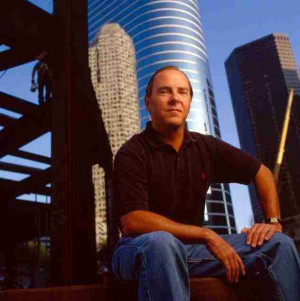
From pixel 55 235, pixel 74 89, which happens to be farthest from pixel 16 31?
pixel 55 235

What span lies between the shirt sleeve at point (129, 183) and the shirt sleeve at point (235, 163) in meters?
0.68

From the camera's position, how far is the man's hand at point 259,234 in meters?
1.84

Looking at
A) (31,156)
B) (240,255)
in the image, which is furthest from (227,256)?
(31,156)

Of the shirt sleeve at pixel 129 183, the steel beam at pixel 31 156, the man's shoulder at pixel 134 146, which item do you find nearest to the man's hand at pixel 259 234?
A: the shirt sleeve at pixel 129 183

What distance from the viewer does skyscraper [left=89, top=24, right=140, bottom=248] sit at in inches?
3669

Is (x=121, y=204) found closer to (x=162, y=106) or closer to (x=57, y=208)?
(x=162, y=106)

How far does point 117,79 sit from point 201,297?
9424 cm

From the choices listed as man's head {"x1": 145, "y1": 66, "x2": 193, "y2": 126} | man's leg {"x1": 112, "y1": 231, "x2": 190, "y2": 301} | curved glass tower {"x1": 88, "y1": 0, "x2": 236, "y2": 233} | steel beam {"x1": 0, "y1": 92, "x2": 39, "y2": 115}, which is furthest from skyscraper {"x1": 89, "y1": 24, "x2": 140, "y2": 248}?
man's leg {"x1": 112, "y1": 231, "x2": 190, "y2": 301}

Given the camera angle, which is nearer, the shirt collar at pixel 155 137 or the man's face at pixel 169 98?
the shirt collar at pixel 155 137

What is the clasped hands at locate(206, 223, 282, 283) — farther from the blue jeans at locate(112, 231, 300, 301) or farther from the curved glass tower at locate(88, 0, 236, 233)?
the curved glass tower at locate(88, 0, 236, 233)

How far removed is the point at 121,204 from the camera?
1.80 metres

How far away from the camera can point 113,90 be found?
93.6 meters

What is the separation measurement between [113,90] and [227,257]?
310 ft

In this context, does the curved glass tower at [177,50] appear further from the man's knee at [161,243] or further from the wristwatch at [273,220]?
the man's knee at [161,243]
